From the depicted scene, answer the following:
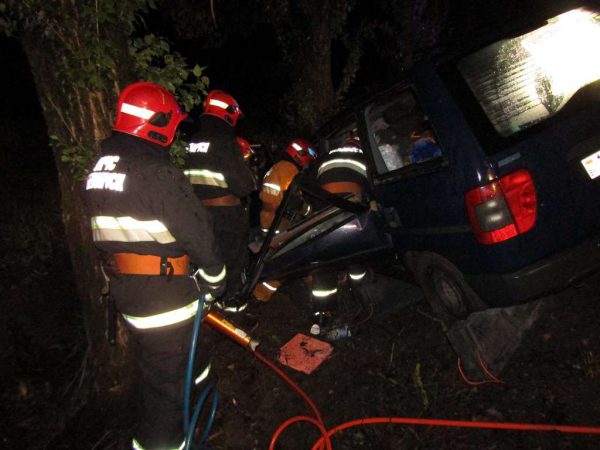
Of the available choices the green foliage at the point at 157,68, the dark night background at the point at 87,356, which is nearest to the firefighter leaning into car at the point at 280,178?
the dark night background at the point at 87,356

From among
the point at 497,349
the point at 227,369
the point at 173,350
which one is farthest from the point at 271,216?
the point at 497,349

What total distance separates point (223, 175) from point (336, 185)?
101 centimetres

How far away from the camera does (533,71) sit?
7.88ft

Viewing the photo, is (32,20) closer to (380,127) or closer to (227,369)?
(380,127)

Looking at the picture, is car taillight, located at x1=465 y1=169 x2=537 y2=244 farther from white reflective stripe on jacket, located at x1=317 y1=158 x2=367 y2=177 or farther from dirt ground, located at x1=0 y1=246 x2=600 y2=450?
white reflective stripe on jacket, located at x1=317 y1=158 x2=367 y2=177

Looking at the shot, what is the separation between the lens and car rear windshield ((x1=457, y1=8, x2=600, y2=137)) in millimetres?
2332

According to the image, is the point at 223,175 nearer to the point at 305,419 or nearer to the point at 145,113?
the point at 145,113

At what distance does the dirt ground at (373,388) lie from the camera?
2.42 metres

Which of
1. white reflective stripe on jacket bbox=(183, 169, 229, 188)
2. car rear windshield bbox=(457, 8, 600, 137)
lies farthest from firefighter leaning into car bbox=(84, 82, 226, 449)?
car rear windshield bbox=(457, 8, 600, 137)

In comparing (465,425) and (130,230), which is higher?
(130,230)

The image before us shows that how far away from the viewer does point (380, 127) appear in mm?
3215

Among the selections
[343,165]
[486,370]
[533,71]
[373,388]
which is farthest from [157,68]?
[486,370]

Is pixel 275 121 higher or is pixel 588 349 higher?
pixel 275 121

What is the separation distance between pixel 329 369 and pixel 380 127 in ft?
6.46
